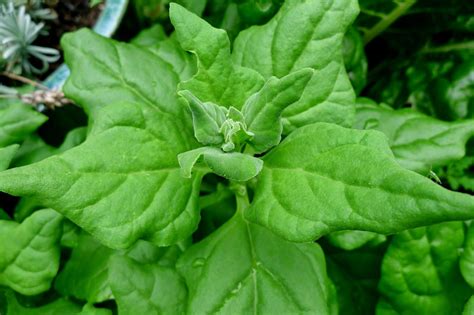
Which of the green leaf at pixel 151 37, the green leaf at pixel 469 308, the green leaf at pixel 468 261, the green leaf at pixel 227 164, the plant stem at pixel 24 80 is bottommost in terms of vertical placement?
the plant stem at pixel 24 80

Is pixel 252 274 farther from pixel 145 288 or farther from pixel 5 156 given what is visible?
pixel 5 156

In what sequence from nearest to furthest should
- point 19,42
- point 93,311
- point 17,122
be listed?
point 93,311
point 17,122
point 19,42

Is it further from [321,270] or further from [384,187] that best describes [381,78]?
[384,187]

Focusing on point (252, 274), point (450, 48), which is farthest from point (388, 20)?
point (252, 274)

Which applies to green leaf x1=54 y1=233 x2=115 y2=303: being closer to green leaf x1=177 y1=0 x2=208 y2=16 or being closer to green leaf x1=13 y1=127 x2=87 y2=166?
green leaf x1=13 y1=127 x2=87 y2=166

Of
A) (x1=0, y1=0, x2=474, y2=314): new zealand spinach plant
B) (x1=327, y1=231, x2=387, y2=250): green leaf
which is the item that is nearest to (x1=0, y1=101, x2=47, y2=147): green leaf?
(x1=0, y1=0, x2=474, y2=314): new zealand spinach plant

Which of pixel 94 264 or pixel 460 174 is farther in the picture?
pixel 460 174

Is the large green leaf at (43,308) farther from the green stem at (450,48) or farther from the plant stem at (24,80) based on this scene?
the green stem at (450,48)

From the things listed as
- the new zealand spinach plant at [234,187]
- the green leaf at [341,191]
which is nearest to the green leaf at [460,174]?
the new zealand spinach plant at [234,187]
